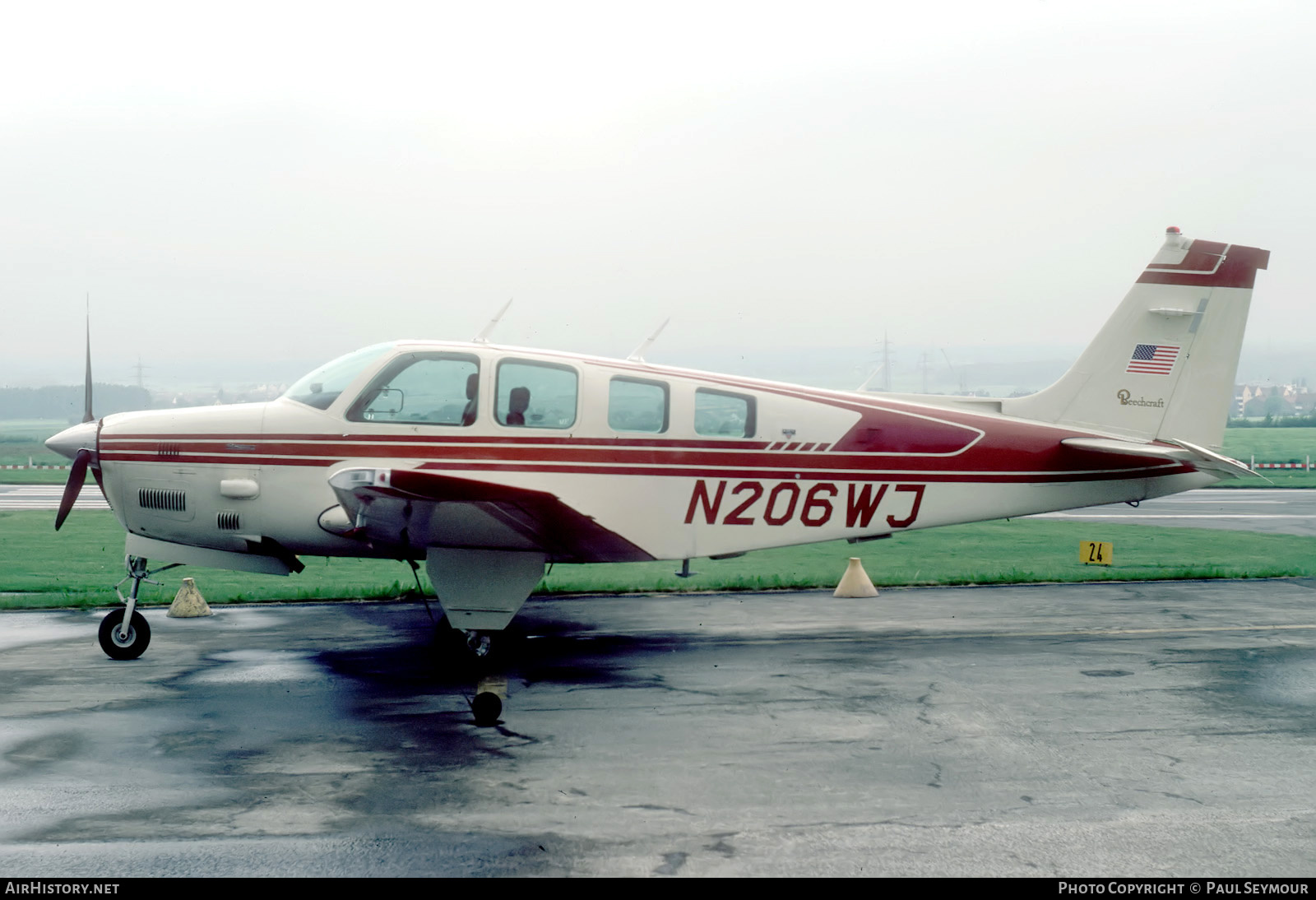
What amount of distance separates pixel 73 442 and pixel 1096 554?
12.0 m

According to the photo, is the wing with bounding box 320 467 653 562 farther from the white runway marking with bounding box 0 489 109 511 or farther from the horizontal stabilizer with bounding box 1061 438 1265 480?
the white runway marking with bounding box 0 489 109 511

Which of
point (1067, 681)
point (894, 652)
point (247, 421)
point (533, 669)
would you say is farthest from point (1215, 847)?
point (247, 421)

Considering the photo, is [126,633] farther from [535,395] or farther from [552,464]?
[535,395]

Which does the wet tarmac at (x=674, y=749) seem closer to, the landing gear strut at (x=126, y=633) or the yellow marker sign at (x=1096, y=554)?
the landing gear strut at (x=126, y=633)

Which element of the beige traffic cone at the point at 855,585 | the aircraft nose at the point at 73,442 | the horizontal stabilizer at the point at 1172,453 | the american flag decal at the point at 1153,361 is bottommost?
the beige traffic cone at the point at 855,585

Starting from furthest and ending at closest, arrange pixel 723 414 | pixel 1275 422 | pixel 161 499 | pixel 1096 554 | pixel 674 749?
pixel 1275 422 < pixel 1096 554 < pixel 723 414 < pixel 161 499 < pixel 674 749

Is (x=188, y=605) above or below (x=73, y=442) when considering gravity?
below

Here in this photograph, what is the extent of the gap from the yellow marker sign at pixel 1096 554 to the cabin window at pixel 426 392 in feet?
30.0

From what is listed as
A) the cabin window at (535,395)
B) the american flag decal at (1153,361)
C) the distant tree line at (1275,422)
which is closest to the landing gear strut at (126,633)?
the cabin window at (535,395)

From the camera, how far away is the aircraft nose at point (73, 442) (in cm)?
824

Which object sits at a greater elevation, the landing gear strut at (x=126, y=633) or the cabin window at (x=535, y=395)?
the cabin window at (x=535, y=395)

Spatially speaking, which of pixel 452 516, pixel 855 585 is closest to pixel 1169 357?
pixel 855 585

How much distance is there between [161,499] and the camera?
8266mm

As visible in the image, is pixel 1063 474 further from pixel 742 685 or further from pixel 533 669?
pixel 533 669
